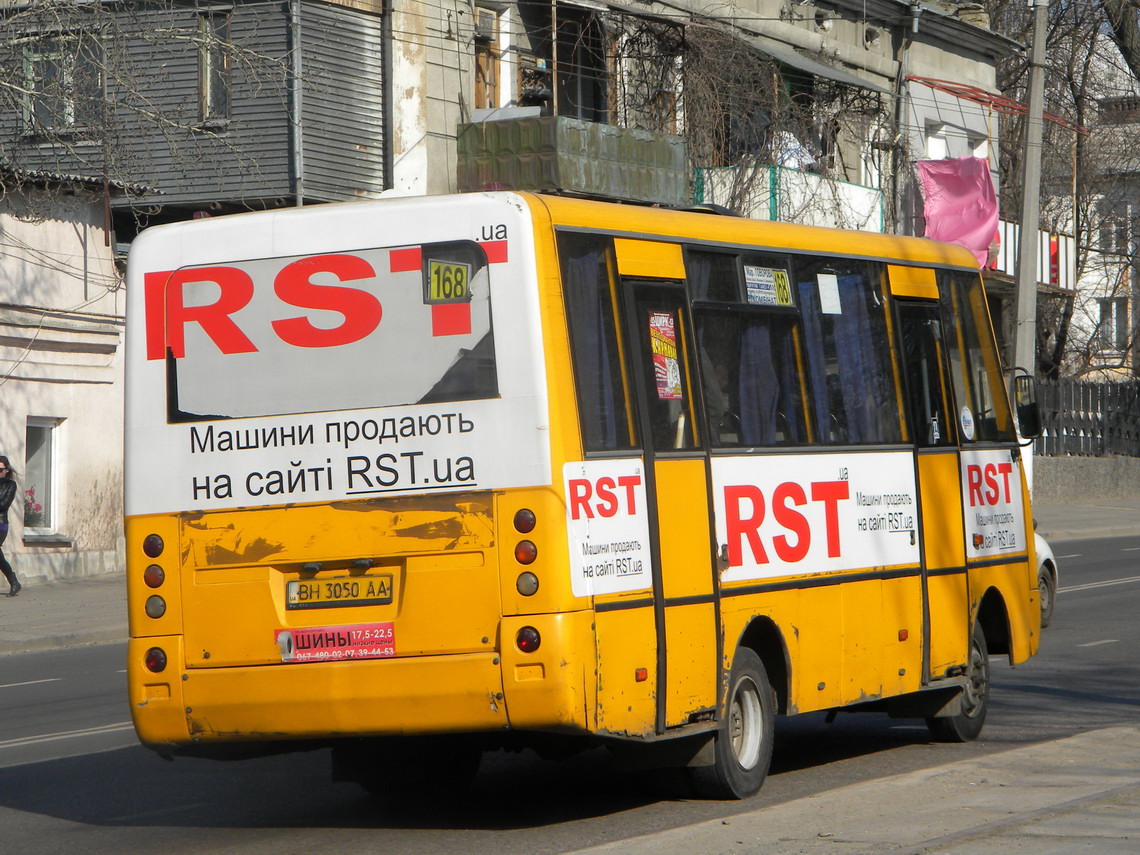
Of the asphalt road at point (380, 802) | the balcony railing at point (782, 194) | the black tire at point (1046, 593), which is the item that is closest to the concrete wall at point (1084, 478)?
the balcony railing at point (782, 194)

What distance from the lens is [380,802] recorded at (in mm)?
8820

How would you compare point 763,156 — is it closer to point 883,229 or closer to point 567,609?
point 883,229

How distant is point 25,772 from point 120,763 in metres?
0.52

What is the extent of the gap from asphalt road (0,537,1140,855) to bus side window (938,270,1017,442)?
1.84m

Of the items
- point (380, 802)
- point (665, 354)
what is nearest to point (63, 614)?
point (380, 802)

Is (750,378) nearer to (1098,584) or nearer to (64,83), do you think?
(64,83)

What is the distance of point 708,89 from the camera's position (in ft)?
102

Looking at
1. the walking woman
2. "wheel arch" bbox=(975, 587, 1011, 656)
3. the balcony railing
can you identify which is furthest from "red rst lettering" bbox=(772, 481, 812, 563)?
the balcony railing

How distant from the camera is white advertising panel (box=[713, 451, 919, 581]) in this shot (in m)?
8.38

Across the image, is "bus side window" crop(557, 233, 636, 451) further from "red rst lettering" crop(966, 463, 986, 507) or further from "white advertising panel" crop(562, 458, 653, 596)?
"red rst lettering" crop(966, 463, 986, 507)

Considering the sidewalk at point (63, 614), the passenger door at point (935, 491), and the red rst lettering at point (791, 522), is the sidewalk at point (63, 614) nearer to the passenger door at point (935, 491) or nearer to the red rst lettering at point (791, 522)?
the passenger door at point (935, 491)

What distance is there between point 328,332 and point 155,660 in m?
1.63

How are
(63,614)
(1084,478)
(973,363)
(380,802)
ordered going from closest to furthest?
(380,802), (973,363), (63,614), (1084,478)

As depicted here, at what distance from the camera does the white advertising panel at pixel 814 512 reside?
27.5 feet
